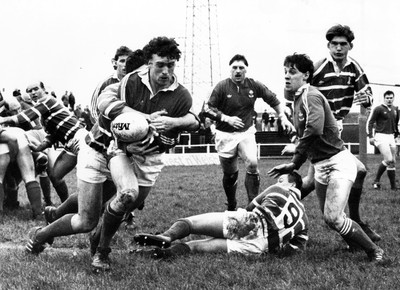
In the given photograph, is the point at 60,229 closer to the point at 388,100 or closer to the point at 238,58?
the point at 238,58

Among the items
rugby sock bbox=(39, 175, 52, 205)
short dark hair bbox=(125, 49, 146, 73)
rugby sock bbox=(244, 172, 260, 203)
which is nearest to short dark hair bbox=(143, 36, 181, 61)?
short dark hair bbox=(125, 49, 146, 73)

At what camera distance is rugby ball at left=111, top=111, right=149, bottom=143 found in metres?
4.95

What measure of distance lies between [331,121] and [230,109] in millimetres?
3724

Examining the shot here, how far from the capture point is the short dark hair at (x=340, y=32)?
6.66 metres

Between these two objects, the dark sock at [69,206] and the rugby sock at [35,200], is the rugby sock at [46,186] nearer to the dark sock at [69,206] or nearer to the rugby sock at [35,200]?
the rugby sock at [35,200]

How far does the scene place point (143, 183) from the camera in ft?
17.9

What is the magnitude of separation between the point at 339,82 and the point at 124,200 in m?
3.09

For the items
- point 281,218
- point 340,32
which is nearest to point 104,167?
point 281,218

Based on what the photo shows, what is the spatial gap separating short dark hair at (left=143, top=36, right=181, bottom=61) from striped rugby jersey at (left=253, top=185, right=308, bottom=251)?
5.48 ft

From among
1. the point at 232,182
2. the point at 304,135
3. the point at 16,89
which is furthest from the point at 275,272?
the point at 16,89

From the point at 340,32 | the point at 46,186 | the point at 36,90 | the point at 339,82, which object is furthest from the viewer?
the point at 46,186

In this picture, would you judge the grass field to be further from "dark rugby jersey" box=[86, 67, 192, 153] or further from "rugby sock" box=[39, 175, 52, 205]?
"rugby sock" box=[39, 175, 52, 205]

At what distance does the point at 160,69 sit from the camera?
5242 mm

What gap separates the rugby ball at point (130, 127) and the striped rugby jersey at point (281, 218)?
1514 millimetres
